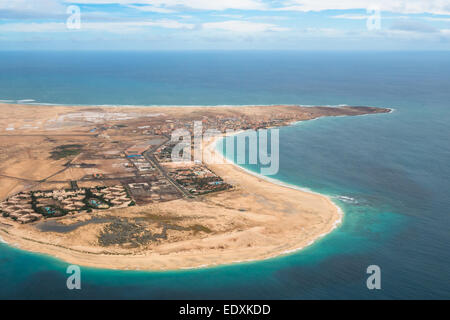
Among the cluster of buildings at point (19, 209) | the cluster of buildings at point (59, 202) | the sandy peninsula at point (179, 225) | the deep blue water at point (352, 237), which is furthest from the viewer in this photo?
the cluster of buildings at point (59, 202)

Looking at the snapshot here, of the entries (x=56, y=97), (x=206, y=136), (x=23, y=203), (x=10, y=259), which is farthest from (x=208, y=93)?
(x=10, y=259)

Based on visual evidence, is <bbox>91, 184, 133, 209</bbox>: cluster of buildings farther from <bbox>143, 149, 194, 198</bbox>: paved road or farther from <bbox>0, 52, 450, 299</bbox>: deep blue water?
<bbox>0, 52, 450, 299</bbox>: deep blue water

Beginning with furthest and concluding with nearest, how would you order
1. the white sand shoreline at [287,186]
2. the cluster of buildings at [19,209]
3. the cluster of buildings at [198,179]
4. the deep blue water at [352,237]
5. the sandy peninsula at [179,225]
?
1. the cluster of buildings at [198,179]
2. the cluster of buildings at [19,209]
3. the white sand shoreline at [287,186]
4. the sandy peninsula at [179,225]
5. the deep blue water at [352,237]

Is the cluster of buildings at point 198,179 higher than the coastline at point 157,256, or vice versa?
the cluster of buildings at point 198,179

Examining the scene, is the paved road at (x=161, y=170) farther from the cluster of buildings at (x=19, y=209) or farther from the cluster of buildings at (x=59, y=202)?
the cluster of buildings at (x=19, y=209)

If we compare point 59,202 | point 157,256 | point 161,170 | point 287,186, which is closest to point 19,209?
point 59,202

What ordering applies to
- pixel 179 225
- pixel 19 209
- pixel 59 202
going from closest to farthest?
pixel 179 225 → pixel 19 209 → pixel 59 202

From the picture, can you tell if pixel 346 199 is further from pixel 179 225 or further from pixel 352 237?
pixel 179 225

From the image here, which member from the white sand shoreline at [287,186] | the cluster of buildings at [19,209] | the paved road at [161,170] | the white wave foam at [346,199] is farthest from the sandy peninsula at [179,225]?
the white wave foam at [346,199]
